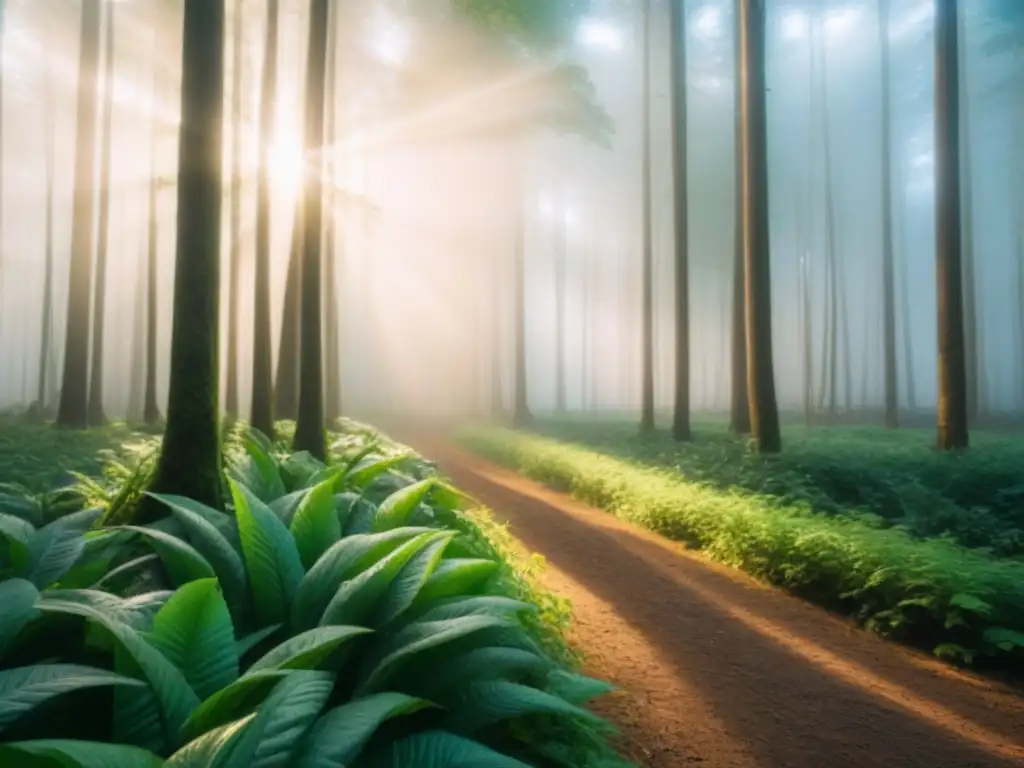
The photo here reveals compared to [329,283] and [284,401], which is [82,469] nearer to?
[284,401]

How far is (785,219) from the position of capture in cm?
4141

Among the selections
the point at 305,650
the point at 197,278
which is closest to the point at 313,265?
the point at 197,278

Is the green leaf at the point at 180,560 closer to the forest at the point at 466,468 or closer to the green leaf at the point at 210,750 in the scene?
the forest at the point at 466,468

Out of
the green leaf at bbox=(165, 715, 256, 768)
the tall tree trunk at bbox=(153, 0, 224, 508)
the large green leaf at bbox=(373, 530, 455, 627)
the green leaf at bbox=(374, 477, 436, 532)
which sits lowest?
the green leaf at bbox=(165, 715, 256, 768)

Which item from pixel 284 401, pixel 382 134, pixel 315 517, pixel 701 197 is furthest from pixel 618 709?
pixel 701 197

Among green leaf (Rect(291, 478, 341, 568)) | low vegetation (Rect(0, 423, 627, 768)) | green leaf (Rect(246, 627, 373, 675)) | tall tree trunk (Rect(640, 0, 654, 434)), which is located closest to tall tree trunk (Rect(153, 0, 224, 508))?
low vegetation (Rect(0, 423, 627, 768))

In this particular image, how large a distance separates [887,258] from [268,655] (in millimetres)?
25715

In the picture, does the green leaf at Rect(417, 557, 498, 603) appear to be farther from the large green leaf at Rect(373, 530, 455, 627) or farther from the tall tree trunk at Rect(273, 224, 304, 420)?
the tall tree trunk at Rect(273, 224, 304, 420)

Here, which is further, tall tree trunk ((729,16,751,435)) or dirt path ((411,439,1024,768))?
tall tree trunk ((729,16,751,435))

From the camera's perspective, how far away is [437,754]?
1.95 m

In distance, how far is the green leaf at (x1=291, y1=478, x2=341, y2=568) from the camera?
347cm

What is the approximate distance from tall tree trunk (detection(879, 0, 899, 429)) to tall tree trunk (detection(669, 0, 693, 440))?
31.2 ft

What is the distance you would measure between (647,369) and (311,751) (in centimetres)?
1805

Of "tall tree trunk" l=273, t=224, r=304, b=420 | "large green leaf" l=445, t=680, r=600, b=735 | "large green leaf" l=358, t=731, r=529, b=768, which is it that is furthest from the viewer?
"tall tree trunk" l=273, t=224, r=304, b=420
